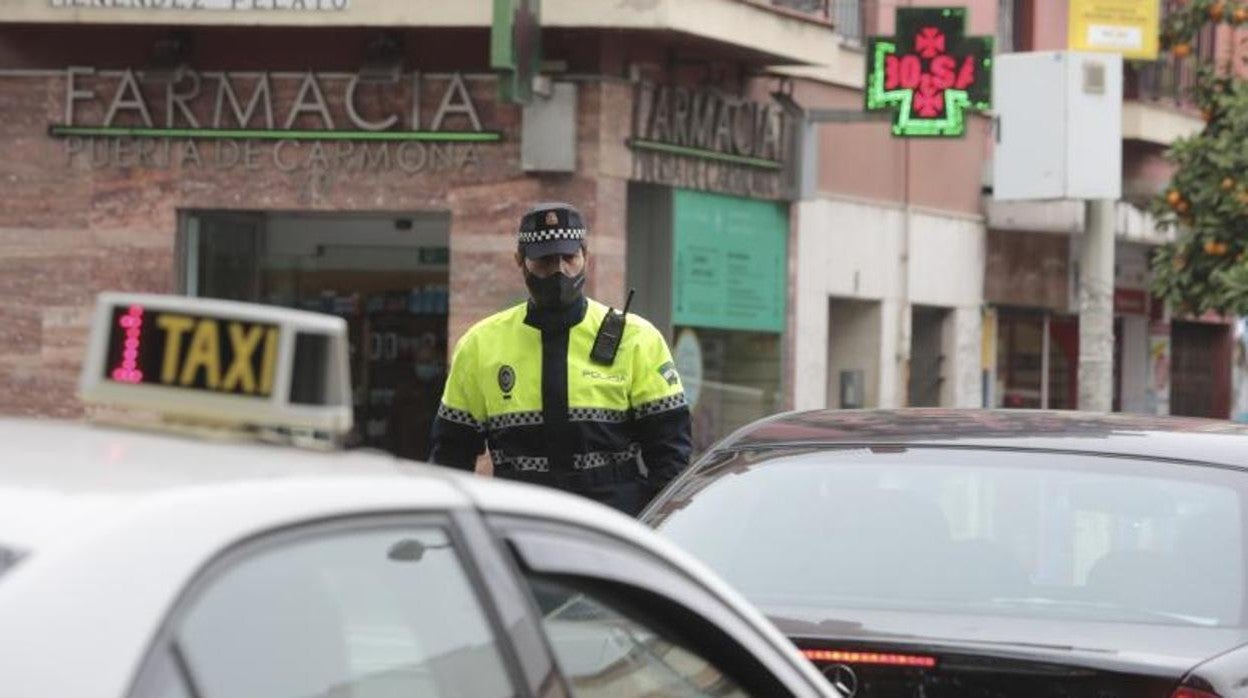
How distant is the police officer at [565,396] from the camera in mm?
7824

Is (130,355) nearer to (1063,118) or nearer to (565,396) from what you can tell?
(565,396)

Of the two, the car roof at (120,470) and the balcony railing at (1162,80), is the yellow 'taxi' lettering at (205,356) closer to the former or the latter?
the car roof at (120,470)

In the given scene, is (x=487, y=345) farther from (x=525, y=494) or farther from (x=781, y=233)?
(x=781, y=233)

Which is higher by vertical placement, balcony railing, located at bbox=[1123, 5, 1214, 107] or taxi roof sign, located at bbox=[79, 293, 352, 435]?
balcony railing, located at bbox=[1123, 5, 1214, 107]

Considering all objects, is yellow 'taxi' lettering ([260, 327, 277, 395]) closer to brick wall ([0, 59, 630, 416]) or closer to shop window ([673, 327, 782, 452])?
brick wall ([0, 59, 630, 416])

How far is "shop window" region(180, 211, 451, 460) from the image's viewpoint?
19.0 m

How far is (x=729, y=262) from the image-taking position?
20125 millimetres

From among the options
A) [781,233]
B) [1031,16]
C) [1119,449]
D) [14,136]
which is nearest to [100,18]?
[14,136]

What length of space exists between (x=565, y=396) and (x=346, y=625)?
484cm

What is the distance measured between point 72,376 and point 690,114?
460 centimetres

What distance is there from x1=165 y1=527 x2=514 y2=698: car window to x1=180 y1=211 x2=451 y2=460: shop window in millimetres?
15662

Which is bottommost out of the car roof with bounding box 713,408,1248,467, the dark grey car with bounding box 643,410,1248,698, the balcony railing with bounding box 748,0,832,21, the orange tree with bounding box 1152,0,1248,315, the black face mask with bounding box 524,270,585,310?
the dark grey car with bounding box 643,410,1248,698

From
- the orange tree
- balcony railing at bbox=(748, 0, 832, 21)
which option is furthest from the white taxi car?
the orange tree

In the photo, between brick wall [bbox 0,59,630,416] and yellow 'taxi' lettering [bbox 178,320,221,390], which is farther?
brick wall [bbox 0,59,630,416]
